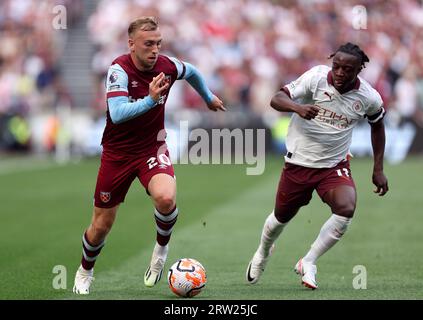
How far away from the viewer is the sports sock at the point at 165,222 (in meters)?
9.05

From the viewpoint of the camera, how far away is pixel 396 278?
9.77 meters

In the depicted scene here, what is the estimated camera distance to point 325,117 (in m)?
9.34

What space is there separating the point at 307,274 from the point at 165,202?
1439 mm

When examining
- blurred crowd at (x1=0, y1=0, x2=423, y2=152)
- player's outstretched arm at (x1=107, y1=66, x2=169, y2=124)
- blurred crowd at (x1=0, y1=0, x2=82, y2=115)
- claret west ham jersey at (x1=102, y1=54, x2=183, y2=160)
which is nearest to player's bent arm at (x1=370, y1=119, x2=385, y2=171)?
claret west ham jersey at (x1=102, y1=54, x2=183, y2=160)

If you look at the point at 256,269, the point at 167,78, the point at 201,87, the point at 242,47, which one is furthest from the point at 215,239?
the point at 242,47

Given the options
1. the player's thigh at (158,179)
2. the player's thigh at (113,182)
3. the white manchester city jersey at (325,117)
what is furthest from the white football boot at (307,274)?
the player's thigh at (113,182)

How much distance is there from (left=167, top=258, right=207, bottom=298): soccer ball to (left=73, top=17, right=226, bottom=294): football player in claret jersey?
0.46 meters

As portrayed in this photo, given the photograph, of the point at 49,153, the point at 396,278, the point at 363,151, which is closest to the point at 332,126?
the point at 396,278

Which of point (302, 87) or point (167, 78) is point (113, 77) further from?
point (302, 87)

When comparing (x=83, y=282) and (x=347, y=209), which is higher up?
(x=347, y=209)

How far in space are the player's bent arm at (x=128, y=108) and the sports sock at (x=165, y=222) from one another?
100cm

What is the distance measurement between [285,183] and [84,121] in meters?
18.5

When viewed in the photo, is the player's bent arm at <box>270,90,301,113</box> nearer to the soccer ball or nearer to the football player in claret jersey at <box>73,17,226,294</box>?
the football player in claret jersey at <box>73,17,226,294</box>
